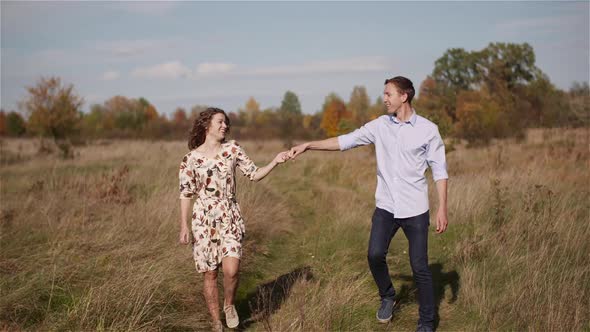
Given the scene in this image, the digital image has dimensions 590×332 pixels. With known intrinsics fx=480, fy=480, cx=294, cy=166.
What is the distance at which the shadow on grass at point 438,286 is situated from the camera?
4.86 metres

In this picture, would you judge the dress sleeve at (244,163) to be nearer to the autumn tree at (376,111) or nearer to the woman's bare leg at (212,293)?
the woman's bare leg at (212,293)

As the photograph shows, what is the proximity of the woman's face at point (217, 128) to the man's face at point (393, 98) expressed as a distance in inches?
54.3

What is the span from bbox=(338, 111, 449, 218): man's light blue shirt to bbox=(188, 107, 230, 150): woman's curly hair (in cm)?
140

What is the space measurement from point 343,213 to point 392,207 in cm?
394

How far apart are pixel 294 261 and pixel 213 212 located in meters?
2.52

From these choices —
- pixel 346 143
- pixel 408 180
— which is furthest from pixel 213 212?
pixel 408 180

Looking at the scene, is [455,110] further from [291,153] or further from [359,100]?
[359,100]

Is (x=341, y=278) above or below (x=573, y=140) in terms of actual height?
below

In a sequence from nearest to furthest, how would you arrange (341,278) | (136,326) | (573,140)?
(136,326), (341,278), (573,140)

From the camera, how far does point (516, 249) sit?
5.57m

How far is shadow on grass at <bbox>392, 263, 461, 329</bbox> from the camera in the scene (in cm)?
486

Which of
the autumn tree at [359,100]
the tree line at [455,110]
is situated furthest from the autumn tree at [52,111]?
the autumn tree at [359,100]

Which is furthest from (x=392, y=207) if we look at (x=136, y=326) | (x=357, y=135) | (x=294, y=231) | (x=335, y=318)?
(x=294, y=231)

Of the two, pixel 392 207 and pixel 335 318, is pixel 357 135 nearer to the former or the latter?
pixel 392 207
